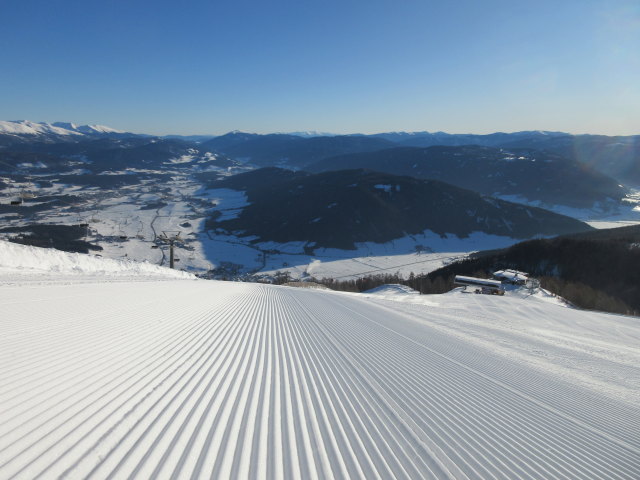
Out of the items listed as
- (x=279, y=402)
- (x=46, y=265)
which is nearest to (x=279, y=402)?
(x=279, y=402)

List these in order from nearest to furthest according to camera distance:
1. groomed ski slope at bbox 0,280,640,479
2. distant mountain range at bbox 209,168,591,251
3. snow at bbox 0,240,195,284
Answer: groomed ski slope at bbox 0,280,640,479, snow at bbox 0,240,195,284, distant mountain range at bbox 209,168,591,251

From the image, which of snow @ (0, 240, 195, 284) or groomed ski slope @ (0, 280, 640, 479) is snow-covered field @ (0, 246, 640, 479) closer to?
groomed ski slope @ (0, 280, 640, 479)

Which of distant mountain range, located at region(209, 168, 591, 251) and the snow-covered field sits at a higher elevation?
the snow-covered field

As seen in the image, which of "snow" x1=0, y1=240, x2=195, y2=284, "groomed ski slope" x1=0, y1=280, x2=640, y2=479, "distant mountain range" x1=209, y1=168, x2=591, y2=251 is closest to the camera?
"groomed ski slope" x1=0, y1=280, x2=640, y2=479

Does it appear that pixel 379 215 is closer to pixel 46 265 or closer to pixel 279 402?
pixel 46 265

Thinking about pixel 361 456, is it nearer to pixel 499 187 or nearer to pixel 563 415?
pixel 563 415

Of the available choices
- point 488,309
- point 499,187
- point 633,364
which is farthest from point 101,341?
point 499,187

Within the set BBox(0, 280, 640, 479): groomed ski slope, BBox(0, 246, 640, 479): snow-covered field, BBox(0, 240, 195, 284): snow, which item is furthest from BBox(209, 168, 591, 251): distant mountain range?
BBox(0, 280, 640, 479): groomed ski slope
